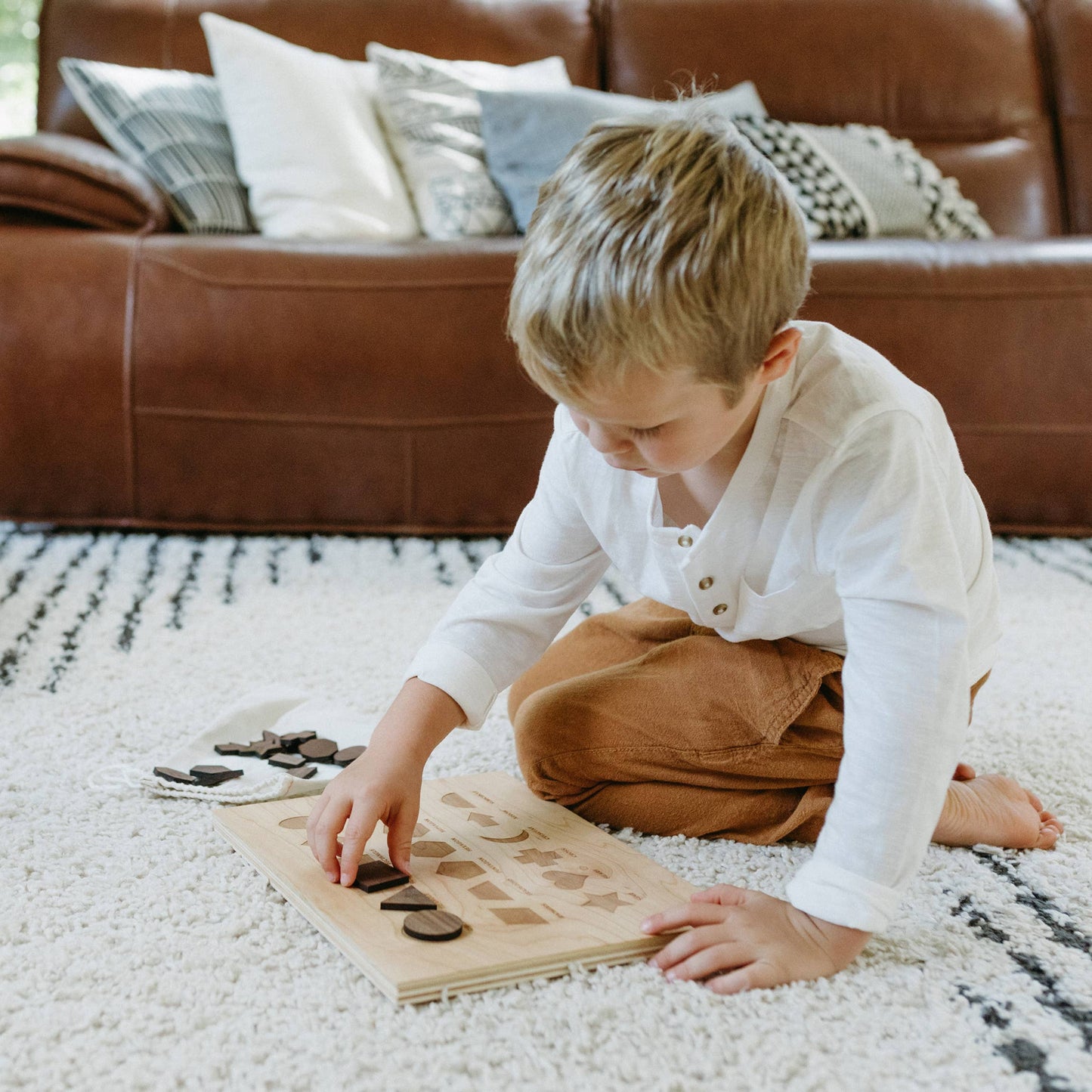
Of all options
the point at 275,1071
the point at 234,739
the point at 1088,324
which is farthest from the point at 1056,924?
the point at 1088,324

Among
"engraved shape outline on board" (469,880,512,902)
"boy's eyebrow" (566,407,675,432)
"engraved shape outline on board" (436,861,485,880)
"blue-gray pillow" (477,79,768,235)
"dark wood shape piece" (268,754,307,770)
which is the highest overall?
"blue-gray pillow" (477,79,768,235)

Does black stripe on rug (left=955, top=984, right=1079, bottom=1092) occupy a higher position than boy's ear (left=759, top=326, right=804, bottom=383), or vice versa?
boy's ear (left=759, top=326, right=804, bottom=383)

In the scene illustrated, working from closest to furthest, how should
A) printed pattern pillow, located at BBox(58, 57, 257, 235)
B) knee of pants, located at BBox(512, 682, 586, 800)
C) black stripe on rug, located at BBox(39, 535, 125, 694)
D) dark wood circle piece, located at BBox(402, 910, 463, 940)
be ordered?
dark wood circle piece, located at BBox(402, 910, 463, 940)
knee of pants, located at BBox(512, 682, 586, 800)
black stripe on rug, located at BBox(39, 535, 125, 694)
printed pattern pillow, located at BBox(58, 57, 257, 235)

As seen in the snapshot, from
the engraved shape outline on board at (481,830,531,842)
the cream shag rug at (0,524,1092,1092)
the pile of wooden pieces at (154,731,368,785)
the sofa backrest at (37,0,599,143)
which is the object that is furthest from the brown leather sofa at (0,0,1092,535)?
the engraved shape outline on board at (481,830,531,842)

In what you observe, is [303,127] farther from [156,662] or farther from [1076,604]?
[1076,604]

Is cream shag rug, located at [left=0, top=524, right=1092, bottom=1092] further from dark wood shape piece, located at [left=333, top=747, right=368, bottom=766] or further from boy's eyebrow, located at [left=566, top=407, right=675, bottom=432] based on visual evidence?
boy's eyebrow, located at [left=566, top=407, right=675, bottom=432]

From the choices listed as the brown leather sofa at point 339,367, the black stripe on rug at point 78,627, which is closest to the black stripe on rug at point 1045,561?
the brown leather sofa at point 339,367

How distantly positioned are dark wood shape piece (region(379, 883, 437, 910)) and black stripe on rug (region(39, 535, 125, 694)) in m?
0.53

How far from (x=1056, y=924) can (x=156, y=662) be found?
0.84m

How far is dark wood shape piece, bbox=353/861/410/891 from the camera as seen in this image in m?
0.78

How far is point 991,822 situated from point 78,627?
3.06 feet

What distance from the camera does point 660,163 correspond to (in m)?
0.66

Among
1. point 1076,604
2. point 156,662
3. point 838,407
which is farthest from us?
point 1076,604

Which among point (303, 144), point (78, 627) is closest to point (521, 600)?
point (78, 627)
